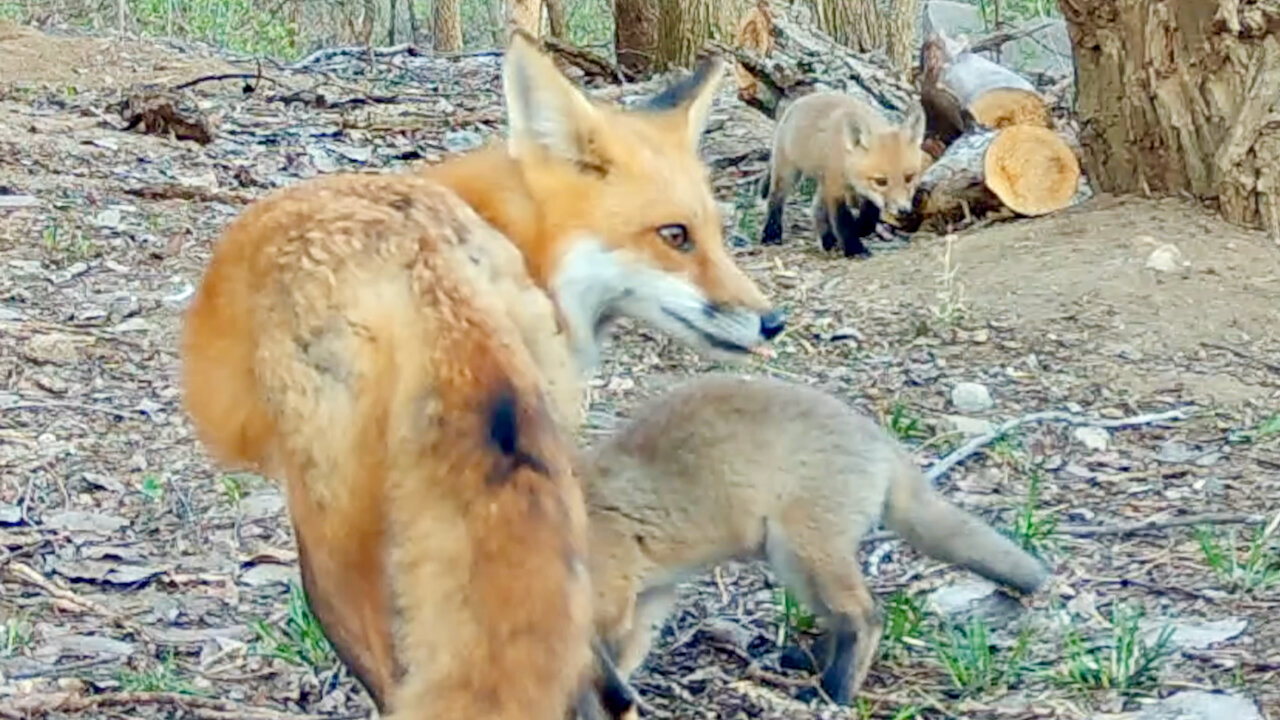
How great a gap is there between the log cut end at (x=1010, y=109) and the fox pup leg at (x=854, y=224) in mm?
1039

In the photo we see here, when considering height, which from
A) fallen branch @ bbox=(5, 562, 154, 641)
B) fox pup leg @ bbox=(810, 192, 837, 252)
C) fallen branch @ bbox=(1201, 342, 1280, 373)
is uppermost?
fallen branch @ bbox=(5, 562, 154, 641)

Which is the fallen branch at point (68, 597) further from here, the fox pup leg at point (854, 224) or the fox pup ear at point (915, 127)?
the fox pup ear at point (915, 127)

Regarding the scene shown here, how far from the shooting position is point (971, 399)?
24.1ft

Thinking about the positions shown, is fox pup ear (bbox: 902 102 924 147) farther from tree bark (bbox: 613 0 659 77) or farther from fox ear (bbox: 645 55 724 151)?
fox ear (bbox: 645 55 724 151)

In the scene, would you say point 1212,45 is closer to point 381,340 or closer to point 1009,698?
point 1009,698

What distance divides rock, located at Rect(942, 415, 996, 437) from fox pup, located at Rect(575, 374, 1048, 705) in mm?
1930

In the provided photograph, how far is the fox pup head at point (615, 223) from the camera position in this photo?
14.2ft

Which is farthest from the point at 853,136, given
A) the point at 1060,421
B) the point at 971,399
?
the point at 1060,421

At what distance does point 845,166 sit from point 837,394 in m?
3.55

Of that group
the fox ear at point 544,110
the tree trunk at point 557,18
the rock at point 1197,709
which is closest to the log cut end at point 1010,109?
the rock at point 1197,709

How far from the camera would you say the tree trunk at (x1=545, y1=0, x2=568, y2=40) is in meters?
19.8

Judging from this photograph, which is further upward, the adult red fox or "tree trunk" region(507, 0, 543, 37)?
the adult red fox

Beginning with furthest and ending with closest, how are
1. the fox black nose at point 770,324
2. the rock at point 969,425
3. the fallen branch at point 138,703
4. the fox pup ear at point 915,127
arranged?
the fox pup ear at point 915,127
the rock at point 969,425
the fallen branch at point 138,703
the fox black nose at point 770,324

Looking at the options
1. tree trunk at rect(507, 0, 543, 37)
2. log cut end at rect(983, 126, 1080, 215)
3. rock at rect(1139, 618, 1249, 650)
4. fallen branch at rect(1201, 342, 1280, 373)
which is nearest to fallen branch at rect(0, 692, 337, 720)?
rock at rect(1139, 618, 1249, 650)
